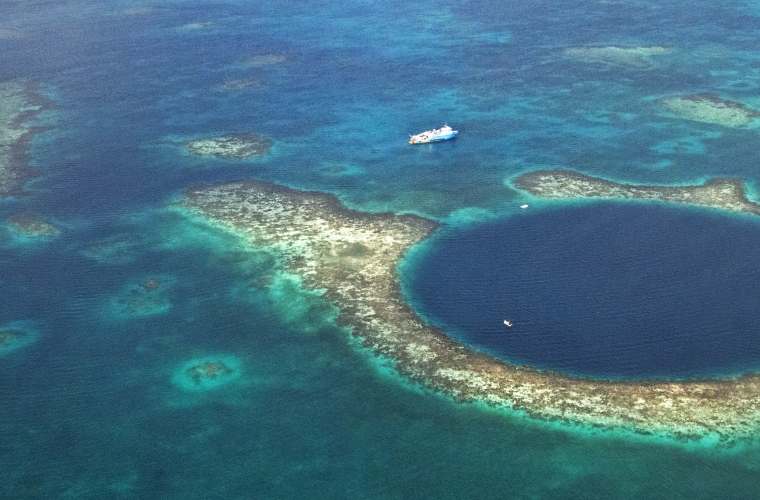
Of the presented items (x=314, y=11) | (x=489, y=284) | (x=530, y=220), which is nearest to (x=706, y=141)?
(x=530, y=220)

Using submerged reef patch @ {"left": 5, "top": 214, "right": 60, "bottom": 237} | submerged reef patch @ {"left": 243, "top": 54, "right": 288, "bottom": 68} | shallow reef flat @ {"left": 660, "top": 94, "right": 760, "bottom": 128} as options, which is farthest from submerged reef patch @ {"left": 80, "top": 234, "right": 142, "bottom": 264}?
shallow reef flat @ {"left": 660, "top": 94, "right": 760, "bottom": 128}

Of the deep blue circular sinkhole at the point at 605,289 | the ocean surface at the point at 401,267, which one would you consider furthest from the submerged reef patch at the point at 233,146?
the deep blue circular sinkhole at the point at 605,289

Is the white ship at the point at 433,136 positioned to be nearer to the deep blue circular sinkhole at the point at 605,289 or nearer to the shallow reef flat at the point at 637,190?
the shallow reef flat at the point at 637,190

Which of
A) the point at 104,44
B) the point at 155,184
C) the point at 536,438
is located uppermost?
the point at 104,44

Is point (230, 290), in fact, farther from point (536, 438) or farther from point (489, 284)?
point (536, 438)

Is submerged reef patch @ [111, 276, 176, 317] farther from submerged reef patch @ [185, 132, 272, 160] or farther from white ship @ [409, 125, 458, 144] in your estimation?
white ship @ [409, 125, 458, 144]

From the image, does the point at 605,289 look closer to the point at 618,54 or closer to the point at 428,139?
the point at 428,139
